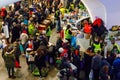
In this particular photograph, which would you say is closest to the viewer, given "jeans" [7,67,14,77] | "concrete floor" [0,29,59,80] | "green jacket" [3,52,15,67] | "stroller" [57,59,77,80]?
"stroller" [57,59,77,80]

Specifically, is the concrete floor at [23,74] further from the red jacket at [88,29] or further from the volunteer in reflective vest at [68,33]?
the red jacket at [88,29]

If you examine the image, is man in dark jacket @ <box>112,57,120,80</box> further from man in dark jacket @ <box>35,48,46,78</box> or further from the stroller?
man in dark jacket @ <box>35,48,46,78</box>

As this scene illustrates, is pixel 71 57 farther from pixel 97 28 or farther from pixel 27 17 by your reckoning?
pixel 27 17

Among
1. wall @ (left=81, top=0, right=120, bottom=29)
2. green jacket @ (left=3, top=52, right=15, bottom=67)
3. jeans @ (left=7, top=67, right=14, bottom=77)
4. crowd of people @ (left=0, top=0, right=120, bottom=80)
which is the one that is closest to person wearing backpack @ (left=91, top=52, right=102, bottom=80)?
crowd of people @ (left=0, top=0, right=120, bottom=80)

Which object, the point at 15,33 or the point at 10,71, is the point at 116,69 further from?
the point at 15,33

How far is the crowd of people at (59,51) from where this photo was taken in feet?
27.0

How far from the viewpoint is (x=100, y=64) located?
26.4 feet

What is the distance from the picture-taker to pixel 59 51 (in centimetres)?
934

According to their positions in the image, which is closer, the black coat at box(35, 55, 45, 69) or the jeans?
the black coat at box(35, 55, 45, 69)

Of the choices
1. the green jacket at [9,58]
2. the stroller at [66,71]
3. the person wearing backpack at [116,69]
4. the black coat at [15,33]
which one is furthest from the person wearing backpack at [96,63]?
the black coat at [15,33]

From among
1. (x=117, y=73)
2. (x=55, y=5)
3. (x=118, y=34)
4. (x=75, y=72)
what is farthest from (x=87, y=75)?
(x=55, y=5)

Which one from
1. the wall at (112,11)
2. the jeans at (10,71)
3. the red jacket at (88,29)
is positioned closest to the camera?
the jeans at (10,71)

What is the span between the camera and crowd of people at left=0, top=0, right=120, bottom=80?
8234mm

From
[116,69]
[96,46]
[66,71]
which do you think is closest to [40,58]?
[66,71]
